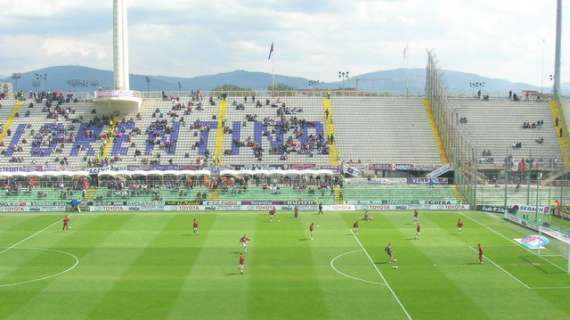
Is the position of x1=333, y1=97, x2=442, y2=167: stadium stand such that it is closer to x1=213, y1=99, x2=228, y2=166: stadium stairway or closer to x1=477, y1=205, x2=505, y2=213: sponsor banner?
x1=477, y1=205, x2=505, y2=213: sponsor banner

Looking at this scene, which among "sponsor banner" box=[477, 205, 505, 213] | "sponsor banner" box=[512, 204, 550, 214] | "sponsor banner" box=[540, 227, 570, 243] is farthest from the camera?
"sponsor banner" box=[477, 205, 505, 213]

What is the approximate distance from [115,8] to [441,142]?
42151 millimetres

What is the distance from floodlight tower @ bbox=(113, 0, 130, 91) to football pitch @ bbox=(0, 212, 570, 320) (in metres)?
32.8

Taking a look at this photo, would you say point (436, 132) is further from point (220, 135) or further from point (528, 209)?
point (220, 135)

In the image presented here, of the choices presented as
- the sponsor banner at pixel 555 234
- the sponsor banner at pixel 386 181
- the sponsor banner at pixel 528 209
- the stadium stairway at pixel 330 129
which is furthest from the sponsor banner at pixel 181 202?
the sponsor banner at pixel 555 234

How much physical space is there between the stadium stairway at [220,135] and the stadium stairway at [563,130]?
37.7 meters

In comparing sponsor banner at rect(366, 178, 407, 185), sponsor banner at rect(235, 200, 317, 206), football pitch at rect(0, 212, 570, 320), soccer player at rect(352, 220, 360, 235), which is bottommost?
football pitch at rect(0, 212, 570, 320)

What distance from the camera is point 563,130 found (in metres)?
82.3

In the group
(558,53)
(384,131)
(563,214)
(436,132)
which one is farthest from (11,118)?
(558,53)

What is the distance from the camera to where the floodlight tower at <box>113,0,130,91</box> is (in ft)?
276

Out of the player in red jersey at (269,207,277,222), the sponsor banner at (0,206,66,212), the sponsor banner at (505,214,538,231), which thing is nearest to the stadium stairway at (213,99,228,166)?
the player in red jersey at (269,207,277,222)

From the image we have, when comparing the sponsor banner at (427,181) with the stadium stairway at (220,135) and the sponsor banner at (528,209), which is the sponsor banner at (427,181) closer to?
the sponsor banner at (528,209)

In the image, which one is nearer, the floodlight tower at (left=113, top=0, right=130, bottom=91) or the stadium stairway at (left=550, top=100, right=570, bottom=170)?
the stadium stairway at (left=550, top=100, right=570, bottom=170)

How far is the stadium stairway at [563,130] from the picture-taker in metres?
77.8
